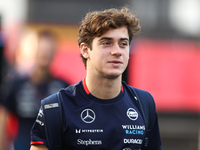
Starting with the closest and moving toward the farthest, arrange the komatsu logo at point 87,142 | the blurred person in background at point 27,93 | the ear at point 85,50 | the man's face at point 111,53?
the komatsu logo at point 87,142, the man's face at point 111,53, the ear at point 85,50, the blurred person in background at point 27,93

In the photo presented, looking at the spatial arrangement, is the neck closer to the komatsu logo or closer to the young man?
the young man

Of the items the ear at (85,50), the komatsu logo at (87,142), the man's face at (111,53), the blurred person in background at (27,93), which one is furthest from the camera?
the blurred person in background at (27,93)

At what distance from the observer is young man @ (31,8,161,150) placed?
9.39 feet

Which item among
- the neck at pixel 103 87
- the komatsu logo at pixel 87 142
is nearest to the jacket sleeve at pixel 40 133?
the komatsu logo at pixel 87 142

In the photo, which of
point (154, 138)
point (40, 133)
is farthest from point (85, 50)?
point (154, 138)

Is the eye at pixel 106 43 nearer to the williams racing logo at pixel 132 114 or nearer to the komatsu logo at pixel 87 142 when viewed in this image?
the williams racing logo at pixel 132 114

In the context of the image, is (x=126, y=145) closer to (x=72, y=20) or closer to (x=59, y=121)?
(x=59, y=121)

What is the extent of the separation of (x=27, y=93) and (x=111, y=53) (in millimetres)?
2639

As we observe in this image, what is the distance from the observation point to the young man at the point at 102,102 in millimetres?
2861

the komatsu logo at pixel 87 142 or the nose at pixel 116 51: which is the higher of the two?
the nose at pixel 116 51

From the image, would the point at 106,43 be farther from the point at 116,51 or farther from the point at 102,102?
the point at 102,102

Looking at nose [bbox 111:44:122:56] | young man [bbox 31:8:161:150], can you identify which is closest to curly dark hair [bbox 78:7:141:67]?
young man [bbox 31:8:161:150]

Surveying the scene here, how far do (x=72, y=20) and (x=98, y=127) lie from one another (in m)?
13.0

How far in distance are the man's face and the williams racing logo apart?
1.05ft
